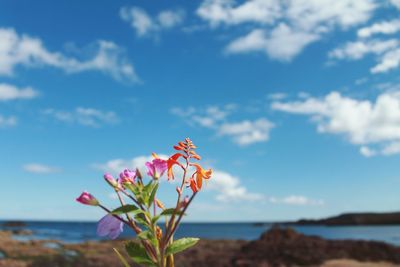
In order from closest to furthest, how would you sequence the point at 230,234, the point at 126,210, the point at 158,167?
the point at 126,210, the point at 158,167, the point at 230,234

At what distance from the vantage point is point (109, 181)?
92cm

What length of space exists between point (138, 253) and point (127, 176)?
18cm

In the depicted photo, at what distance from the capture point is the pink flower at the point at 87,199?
0.92 m

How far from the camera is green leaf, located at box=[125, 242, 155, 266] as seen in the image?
0.88 meters

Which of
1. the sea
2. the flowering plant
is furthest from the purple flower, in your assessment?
the sea

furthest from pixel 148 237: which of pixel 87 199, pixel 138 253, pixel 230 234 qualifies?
pixel 230 234

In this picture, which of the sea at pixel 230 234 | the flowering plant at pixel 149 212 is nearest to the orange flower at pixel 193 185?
the flowering plant at pixel 149 212

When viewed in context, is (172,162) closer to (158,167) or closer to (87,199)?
(158,167)

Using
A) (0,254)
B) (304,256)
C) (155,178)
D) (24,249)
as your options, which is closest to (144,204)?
(155,178)

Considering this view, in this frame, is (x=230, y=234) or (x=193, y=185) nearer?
(x=193, y=185)

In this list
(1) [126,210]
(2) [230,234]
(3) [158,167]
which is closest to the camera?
(1) [126,210]

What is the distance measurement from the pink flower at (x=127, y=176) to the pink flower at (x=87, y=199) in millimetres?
70

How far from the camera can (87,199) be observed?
3.04ft

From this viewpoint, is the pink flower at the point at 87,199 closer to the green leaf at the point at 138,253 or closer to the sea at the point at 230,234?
the green leaf at the point at 138,253
